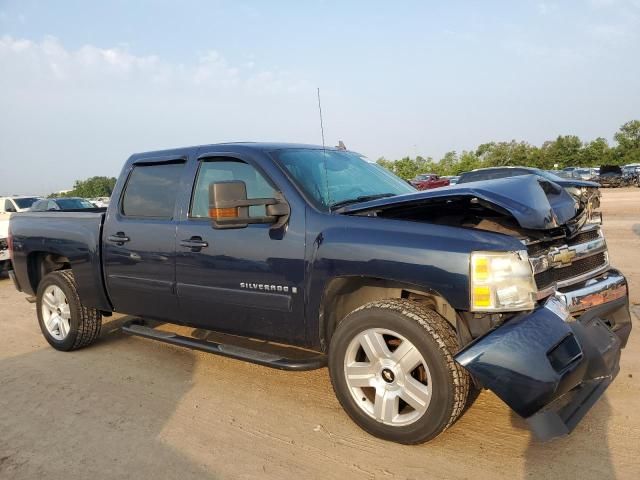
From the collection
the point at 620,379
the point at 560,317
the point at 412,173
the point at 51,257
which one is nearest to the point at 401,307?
the point at 560,317

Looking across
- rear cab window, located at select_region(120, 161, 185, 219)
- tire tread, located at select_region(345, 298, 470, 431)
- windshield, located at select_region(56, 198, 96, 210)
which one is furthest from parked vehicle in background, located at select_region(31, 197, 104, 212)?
tire tread, located at select_region(345, 298, 470, 431)

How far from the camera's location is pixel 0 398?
401 centimetres

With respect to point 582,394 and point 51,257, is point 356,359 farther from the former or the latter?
point 51,257

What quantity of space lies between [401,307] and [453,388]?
52cm

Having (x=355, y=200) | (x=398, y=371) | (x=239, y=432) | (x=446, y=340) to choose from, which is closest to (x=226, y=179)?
(x=355, y=200)

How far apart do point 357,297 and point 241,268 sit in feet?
2.75

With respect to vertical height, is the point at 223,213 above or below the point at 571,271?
above

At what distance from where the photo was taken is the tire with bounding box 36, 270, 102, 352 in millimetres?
4984

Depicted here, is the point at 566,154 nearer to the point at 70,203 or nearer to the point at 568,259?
the point at 70,203

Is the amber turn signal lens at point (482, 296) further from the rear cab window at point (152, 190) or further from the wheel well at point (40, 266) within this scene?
the wheel well at point (40, 266)

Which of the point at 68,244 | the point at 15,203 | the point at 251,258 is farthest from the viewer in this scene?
the point at 15,203

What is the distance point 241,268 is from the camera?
3.67 metres

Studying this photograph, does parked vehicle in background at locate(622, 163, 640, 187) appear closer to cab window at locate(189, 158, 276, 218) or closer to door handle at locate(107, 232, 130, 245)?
cab window at locate(189, 158, 276, 218)

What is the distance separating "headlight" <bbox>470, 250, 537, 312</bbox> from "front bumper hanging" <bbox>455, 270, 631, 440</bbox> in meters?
0.09
